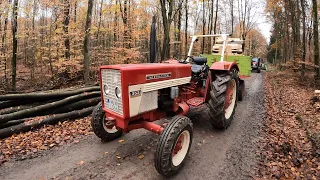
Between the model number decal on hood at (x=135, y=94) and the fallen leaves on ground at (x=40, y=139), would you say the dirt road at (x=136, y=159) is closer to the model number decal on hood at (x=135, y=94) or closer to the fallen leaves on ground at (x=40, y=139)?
the fallen leaves on ground at (x=40, y=139)

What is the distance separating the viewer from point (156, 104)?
3.60 m

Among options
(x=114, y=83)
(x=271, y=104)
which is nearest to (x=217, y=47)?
(x=271, y=104)

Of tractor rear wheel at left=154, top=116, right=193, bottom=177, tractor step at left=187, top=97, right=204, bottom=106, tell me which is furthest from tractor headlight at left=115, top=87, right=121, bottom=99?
tractor step at left=187, top=97, right=204, bottom=106

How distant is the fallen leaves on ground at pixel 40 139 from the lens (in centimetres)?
377

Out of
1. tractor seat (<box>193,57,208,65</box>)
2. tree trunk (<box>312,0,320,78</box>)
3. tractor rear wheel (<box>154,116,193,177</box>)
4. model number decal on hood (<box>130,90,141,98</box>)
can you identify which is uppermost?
tree trunk (<box>312,0,320,78</box>)

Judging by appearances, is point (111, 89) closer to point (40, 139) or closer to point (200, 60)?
point (40, 139)

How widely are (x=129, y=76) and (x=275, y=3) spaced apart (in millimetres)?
20368

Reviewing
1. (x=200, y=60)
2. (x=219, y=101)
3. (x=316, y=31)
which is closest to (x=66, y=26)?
(x=200, y=60)

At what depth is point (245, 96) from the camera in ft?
26.7

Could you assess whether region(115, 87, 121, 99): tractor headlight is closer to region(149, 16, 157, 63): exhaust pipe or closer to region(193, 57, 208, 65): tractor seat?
region(149, 16, 157, 63): exhaust pipe

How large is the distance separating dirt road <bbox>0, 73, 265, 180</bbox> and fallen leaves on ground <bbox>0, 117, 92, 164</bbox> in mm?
228

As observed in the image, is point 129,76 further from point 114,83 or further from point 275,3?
point 275,3

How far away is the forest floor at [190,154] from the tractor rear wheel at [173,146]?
0.70ft

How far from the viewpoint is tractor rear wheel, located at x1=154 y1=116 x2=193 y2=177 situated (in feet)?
9.44
